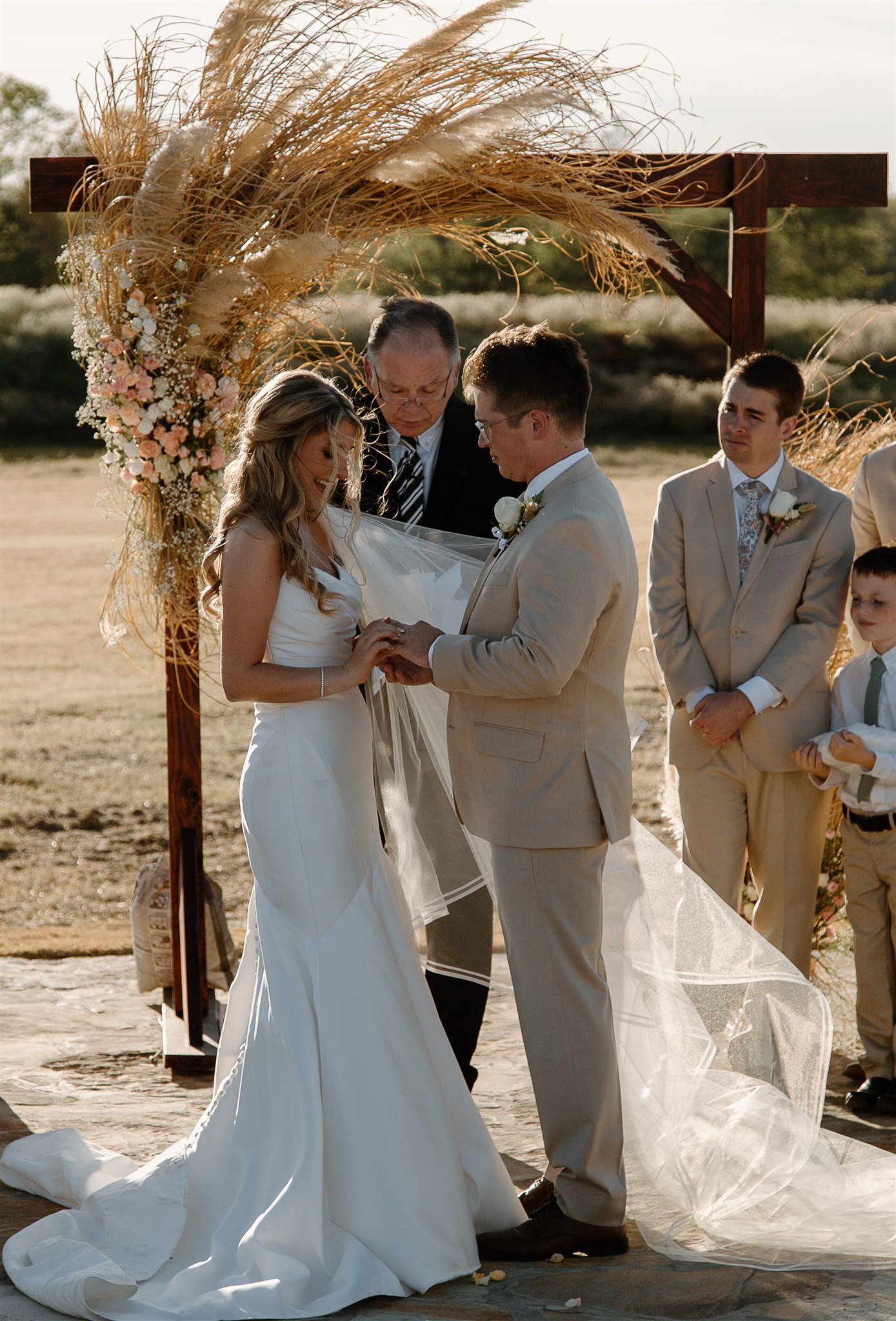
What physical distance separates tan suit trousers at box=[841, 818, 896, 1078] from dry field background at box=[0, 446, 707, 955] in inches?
141

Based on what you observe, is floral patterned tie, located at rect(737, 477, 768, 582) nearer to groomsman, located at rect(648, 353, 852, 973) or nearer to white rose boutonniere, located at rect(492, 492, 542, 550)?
groomsman, located at rect(648, 353, 852, 973)

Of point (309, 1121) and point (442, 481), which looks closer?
point (309, 1121)

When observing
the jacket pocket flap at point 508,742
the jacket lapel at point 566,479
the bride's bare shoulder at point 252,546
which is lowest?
the jacket pocket flap at point 508,742

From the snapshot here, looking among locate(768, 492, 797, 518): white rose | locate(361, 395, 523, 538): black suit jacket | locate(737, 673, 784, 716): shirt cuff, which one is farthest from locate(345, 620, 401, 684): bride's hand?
locate(768, 492, 797, 518): white rose

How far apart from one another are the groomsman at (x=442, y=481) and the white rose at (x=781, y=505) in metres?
0.76

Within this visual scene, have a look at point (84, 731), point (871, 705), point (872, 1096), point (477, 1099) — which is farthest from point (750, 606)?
point (84, 731)

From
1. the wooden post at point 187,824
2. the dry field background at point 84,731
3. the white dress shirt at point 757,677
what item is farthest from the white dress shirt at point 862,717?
the dry field background at point 84,731

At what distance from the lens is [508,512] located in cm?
298

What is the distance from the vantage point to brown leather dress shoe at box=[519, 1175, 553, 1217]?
319 cm

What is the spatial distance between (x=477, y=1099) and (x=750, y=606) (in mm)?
1756

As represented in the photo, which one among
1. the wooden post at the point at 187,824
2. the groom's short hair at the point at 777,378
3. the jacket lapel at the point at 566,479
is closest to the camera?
the jacket lapel at the point at 566,479

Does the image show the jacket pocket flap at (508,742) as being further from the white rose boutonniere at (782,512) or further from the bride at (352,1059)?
the white rose boutonniere at (782,512)

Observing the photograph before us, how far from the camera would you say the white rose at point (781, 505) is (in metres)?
3.92

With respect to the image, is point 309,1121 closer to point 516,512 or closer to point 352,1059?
point 352,1059
